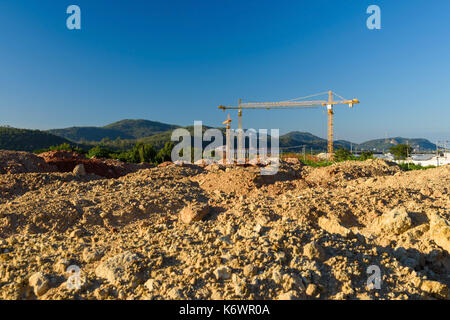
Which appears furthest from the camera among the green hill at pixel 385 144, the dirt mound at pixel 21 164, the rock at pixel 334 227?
the green hill at pixel 385 144

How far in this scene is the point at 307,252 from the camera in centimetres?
256

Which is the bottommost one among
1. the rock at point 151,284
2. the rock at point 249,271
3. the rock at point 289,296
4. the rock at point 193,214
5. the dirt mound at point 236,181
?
the rock at point 289,296

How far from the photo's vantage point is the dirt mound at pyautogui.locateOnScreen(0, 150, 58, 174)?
969 centimetres

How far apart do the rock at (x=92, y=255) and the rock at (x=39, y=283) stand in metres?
0.40

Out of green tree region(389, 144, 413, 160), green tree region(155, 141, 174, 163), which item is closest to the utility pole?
green tree region(389, 144, 413, 160)

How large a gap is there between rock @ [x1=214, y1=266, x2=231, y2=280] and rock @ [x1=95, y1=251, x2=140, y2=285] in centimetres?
72

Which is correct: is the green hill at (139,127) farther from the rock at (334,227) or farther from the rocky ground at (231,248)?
the rock at (334,227)

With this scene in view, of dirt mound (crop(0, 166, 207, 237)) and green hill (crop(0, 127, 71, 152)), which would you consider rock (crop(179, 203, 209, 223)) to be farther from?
green hill (crop(0, 127, 71, 152))

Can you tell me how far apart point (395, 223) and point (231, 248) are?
89.1 inches

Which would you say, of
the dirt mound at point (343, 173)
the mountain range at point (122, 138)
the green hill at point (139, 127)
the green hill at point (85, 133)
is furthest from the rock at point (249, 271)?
the green hill at point (139, 127)

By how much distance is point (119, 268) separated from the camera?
2441 millimetres

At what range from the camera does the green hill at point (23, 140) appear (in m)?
38.4

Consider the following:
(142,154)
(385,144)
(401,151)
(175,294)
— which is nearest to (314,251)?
(175,294)
